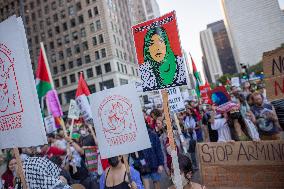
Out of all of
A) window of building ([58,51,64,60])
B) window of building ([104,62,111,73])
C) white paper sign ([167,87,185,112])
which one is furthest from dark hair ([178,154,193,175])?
window of building ([58,51,64,60])

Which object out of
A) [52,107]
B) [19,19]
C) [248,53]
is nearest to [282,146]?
[19,19]

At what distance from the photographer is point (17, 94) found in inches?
131

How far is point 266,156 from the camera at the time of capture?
3.96 metres

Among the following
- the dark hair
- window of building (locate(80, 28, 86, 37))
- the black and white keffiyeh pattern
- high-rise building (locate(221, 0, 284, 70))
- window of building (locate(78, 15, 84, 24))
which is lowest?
the dark hair

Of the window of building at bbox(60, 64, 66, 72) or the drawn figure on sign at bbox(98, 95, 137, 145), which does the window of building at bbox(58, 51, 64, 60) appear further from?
the drawn figure on sign at bbox(98, 95, 137, 145)

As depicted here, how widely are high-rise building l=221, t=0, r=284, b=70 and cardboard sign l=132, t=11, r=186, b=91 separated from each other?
573 ft

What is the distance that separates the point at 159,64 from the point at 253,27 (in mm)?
189271

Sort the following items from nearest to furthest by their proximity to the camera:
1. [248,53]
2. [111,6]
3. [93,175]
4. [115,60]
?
[93,175], [115,60], [111,6], [248,53]

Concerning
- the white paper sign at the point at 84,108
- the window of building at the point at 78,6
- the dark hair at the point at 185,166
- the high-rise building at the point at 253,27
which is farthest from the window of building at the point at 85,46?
the high-rise building at the point at 253,27

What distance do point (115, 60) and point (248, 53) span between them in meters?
142

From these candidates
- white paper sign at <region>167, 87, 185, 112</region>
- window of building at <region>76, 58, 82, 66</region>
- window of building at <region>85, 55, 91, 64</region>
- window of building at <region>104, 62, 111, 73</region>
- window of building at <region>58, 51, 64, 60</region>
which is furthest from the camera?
window of building at <region>58, 51, 64, 60</region>

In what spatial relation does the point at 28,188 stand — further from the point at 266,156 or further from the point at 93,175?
the point at 93,175

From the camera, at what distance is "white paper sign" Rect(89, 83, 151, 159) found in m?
4.39

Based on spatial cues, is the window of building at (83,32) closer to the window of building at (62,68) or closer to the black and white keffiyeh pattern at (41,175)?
the window of building at (62,68)
